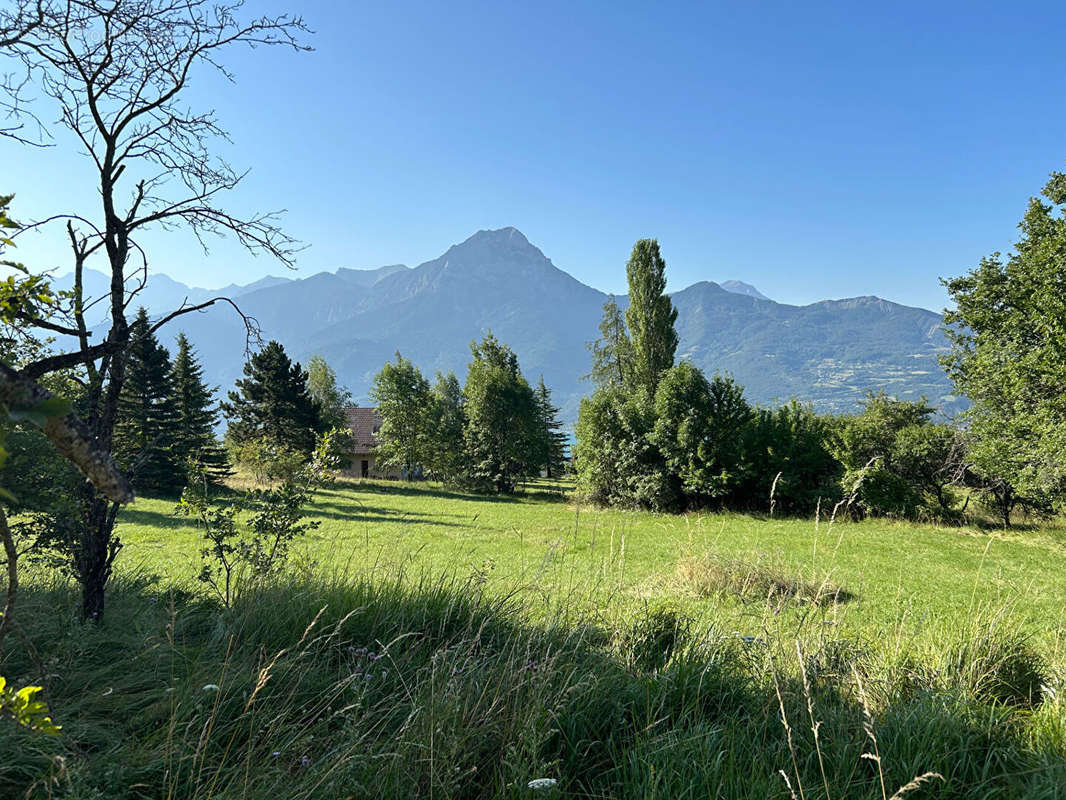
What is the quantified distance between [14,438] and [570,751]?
4.55 meters

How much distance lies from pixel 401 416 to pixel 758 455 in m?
21.9

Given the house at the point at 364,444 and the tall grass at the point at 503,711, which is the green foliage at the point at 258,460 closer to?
the house at the point at 364,444

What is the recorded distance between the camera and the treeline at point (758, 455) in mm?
17547

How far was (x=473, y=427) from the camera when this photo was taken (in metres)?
31.0

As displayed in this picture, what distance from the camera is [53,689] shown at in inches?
101

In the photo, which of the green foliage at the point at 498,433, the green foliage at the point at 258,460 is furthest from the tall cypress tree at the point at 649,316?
the green foliage at the point at 258,460

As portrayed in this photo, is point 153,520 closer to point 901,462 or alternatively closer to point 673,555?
point 673,555

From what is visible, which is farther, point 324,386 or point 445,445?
point 324,386

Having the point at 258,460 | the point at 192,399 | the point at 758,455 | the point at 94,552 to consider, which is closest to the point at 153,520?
the point at 258,460

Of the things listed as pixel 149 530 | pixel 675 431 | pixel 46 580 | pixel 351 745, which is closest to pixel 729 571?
pixel 351 745

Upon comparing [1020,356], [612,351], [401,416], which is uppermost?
[612,351]

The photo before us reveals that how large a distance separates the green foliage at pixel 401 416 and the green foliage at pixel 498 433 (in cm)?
375

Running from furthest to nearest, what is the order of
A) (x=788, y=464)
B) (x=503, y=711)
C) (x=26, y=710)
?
(x=788, y=464) < (x=503, y=711) < (x=26, y=710)

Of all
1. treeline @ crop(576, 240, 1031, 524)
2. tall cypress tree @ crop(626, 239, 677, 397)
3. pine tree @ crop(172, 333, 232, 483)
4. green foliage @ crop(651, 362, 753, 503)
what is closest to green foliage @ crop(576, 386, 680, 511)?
treeline @ crop(576, 240, 1031, 524)
